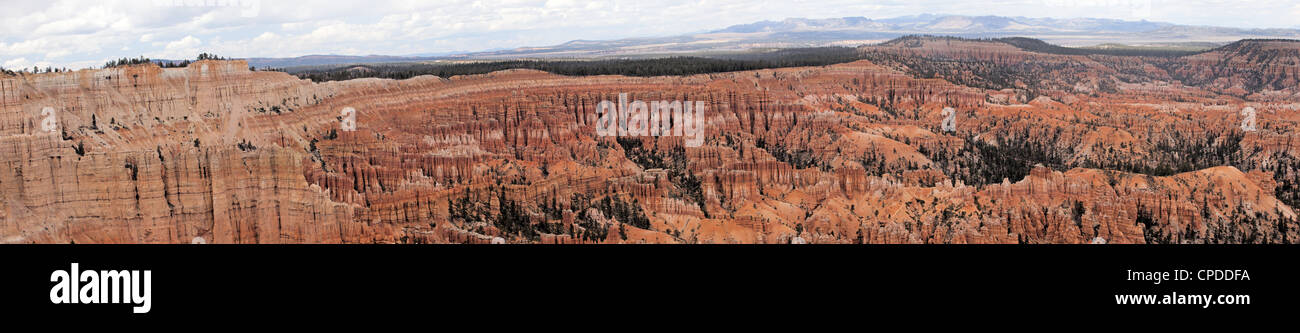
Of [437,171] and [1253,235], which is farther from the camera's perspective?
[437,171]

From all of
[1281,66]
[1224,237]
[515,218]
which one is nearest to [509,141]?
[515,218]

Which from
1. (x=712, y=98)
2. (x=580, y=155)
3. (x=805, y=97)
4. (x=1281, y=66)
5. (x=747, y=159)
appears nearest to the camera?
(x=747, y=159)

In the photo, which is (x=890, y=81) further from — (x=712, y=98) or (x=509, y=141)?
(x=509, y=141)

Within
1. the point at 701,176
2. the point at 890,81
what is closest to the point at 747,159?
the point at 701,176

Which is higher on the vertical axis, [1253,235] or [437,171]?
[437,171]
